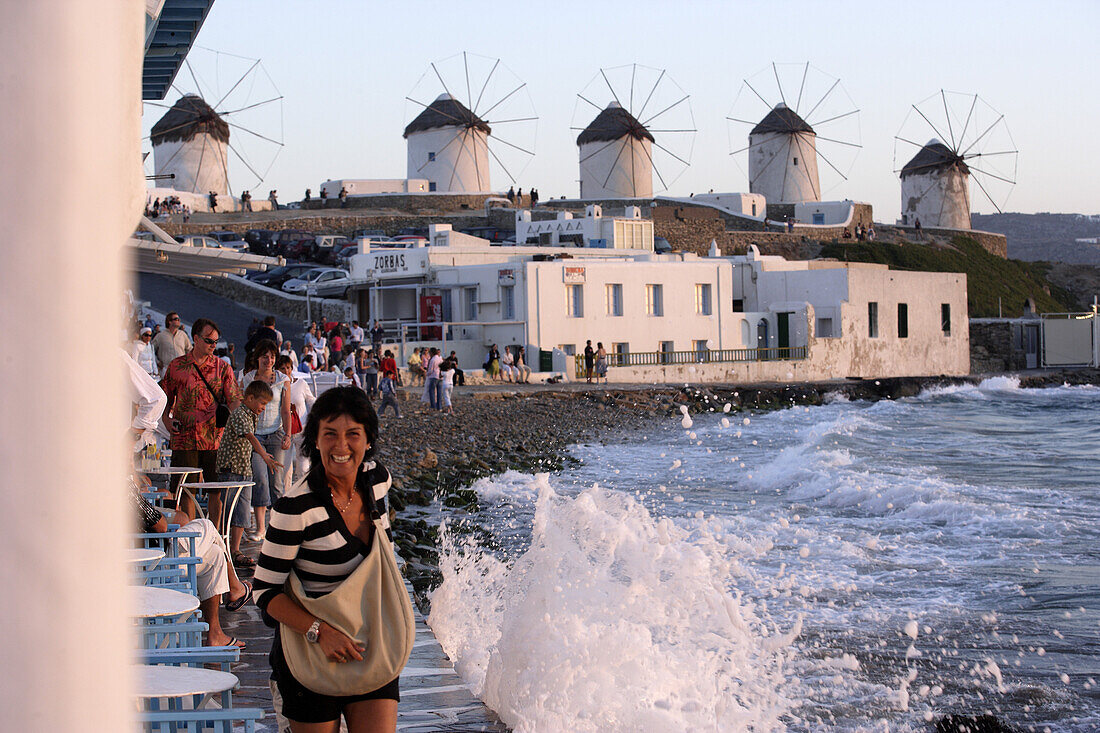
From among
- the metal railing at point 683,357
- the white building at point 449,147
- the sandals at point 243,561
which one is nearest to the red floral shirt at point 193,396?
the sandals at point 243,561

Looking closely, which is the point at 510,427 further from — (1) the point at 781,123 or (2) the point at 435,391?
(1) the point at 781,123

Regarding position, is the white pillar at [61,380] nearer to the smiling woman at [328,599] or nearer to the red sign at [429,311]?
the smiling woman at [328,599]

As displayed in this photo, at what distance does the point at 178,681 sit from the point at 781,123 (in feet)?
238

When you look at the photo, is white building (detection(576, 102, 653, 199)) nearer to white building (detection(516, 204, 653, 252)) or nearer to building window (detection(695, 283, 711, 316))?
white building (detection(516, 204, 653, 252))

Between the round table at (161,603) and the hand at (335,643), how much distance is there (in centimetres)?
85

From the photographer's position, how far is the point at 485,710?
5555 millimetres

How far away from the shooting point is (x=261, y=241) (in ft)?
153

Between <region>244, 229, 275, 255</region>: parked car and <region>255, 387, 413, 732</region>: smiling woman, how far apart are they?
141 feet

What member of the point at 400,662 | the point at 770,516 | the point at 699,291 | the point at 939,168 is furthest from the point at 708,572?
the point at 939,168

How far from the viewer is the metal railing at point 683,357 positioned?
3414 centimetres

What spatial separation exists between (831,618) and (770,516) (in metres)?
5.36

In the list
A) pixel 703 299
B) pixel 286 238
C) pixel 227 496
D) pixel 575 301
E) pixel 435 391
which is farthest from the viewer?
pixel 286 238

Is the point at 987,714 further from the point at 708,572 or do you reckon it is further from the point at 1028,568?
the point at 1028,568

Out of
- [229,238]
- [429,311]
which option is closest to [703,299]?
[429,311]
